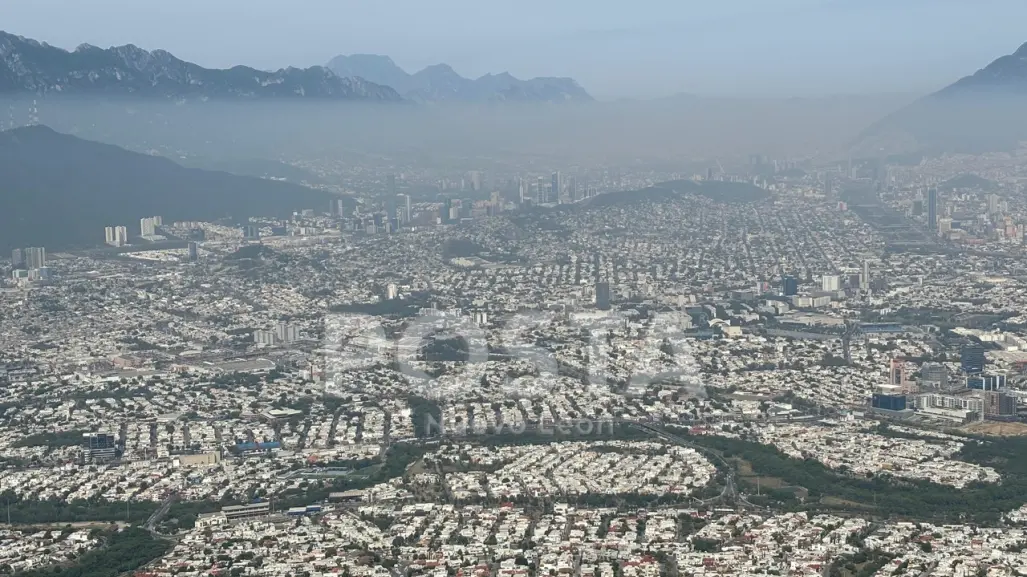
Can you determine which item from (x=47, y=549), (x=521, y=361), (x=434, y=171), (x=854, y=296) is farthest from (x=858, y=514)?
(x=434, y=171)

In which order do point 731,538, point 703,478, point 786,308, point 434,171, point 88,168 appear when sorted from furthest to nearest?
1. point 434,171
2. point 88,168
3. point 786,308
4. point 703,478
5. point 731,538

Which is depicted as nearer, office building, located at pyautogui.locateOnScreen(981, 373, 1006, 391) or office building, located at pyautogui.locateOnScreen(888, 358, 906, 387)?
office building, located at pyautogui.locateOnScreen(981, 373, 1006, 391)

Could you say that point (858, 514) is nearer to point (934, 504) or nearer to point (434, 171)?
point (934, 504)

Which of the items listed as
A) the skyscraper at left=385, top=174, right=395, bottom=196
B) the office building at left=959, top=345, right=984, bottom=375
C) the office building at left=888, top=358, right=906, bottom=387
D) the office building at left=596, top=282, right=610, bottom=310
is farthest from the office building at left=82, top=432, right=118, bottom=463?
the skyscraper at left=385, top=174, right=395, bottom=196

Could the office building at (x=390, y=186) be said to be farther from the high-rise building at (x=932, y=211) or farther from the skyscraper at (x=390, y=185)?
the high-rise building at (x=932, y=211)

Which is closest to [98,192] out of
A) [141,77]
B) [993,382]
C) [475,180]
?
[141,77]

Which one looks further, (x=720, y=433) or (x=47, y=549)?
(x=720, y=433)

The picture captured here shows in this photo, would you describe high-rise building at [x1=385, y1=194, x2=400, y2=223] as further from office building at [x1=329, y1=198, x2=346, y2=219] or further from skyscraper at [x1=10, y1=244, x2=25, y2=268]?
skyscraper at [x1=10, y1=244, x2=25, y2=268]
